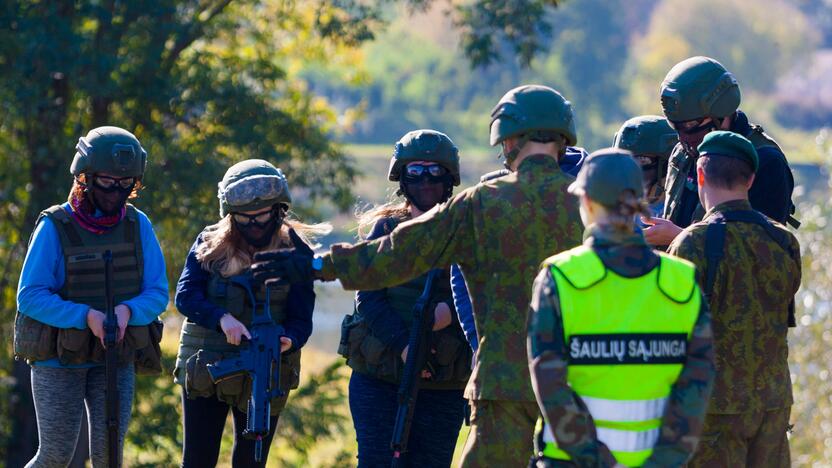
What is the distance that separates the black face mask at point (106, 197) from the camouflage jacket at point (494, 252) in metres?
1.81

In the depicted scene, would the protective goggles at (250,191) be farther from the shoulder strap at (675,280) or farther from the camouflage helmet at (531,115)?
the shoulder strap at (675,280)

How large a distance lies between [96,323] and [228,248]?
2.33ft

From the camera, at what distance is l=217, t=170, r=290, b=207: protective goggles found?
6094 mm

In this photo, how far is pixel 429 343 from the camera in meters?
6.04

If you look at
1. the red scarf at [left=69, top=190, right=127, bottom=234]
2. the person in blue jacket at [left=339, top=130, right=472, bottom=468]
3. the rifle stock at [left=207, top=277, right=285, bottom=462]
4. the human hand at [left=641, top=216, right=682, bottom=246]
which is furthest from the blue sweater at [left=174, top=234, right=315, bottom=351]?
the human hand at [left=641, top=216, right=682, bottom=246]

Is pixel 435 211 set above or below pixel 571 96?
below

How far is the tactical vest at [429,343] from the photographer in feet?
20.1

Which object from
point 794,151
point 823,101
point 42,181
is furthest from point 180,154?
point 823,101

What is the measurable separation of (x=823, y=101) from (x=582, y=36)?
2270 centimetres

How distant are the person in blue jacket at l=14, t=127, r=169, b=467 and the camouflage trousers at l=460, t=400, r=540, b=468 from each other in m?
2.18

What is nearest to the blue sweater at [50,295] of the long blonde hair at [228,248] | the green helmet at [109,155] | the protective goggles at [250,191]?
the green helmet at [109,155]

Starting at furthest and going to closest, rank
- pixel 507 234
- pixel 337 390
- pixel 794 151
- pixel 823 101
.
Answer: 1. pixel 823 101
2. pixel 794 151
3. pixel 337 390
4. pixel 507 234

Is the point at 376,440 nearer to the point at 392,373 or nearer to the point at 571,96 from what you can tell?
the point at 392,373

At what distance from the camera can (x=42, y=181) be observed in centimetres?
1512
